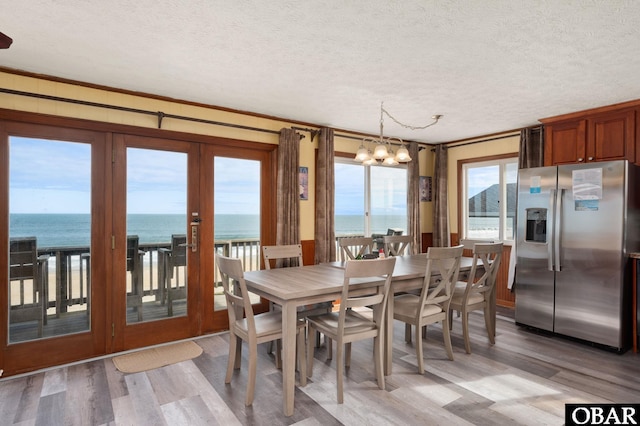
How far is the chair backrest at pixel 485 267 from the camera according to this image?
3.35 metres

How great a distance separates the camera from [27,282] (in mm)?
3035

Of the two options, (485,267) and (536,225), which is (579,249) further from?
(485,267)

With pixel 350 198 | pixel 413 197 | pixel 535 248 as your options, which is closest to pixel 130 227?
pixel 350 198

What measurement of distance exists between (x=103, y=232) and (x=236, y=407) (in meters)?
2.09

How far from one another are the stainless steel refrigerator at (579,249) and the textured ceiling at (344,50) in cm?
84

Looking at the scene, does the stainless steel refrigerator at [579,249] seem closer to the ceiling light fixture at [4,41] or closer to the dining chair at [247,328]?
the dining chair at [247,328]

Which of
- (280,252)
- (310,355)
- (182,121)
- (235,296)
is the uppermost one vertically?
(182,121)

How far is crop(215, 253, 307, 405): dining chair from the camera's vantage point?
245 centimetres

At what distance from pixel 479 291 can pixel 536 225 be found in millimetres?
1208

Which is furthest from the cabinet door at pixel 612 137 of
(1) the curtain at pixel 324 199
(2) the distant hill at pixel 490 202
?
(1) the curtain at pixel 324 199

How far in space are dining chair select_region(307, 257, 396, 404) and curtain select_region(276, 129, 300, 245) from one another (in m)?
1.55

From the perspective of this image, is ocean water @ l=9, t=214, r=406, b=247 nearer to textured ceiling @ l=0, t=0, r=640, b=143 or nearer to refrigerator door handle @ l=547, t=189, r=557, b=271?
textured ceiling @ l=0, t=0, r=640, b=143

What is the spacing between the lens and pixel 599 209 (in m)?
3.49

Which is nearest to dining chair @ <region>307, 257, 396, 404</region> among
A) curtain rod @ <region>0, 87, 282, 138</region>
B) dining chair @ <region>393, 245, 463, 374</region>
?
dining chair @ <region>393, 245, 463, 374</region>
